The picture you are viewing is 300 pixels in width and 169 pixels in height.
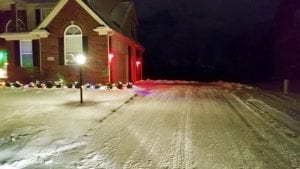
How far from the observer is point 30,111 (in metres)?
12.2

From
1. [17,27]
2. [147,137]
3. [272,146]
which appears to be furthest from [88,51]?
[272,146]

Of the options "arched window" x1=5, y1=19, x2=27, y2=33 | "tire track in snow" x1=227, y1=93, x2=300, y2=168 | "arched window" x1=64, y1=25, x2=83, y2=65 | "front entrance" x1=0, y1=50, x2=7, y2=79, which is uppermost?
"arched window" x1=5, y1=19, x2=27, y2=33

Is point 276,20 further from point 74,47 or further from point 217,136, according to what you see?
point 217,136

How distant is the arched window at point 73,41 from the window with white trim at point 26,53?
309 cm

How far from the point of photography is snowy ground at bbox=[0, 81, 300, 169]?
21.4ft

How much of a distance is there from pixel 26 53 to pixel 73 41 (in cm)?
399

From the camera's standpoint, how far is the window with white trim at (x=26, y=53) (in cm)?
2482

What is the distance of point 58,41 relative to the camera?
23.5 m

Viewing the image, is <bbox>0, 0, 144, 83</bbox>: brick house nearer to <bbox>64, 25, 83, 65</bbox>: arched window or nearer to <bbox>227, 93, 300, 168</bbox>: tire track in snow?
<bbox>64, 25, 83, 65</bbox>: arched window

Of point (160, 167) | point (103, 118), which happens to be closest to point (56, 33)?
point (103, 118)

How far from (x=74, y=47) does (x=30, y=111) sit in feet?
38.4

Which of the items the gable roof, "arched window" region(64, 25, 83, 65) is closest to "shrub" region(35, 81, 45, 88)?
"arched window" region(64, 25, 83, 65)

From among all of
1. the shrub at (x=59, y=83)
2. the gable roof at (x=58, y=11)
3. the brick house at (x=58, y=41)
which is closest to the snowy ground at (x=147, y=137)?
the shrub at (x=59, y=83)

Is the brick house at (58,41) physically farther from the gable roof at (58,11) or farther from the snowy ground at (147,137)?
the snowy ground at (147,137)
